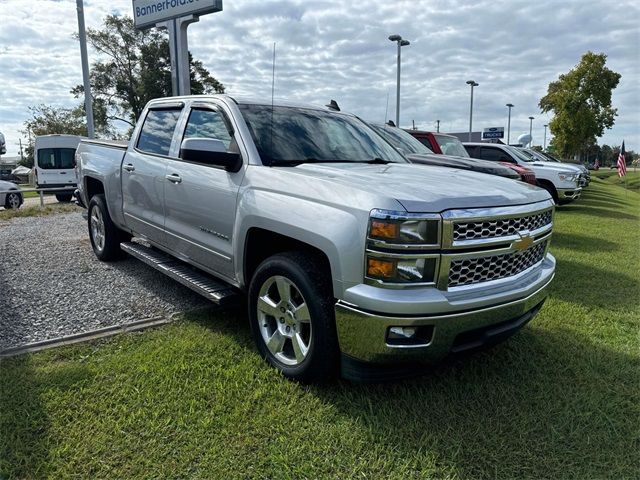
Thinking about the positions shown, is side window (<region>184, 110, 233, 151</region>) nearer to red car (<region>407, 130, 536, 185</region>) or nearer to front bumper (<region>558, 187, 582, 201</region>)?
red car (<region>407, 130, 536, 185</region>)

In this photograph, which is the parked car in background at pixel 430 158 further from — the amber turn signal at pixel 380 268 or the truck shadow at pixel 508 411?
the amber turn signal at pixel 380 268

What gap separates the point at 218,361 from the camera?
3.40 meters

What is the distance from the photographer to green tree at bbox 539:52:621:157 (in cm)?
3369

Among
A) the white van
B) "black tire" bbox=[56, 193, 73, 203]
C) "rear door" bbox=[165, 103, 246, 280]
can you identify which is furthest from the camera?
the white van

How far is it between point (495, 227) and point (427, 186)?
46 centimetres

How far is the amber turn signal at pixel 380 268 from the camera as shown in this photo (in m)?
2.50

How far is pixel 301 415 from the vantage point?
2791 millimetres

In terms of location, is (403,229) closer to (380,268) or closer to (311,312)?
(380,268)

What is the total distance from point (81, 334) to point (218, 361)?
129 centimetres

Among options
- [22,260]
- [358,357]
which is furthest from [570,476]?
[22,260]

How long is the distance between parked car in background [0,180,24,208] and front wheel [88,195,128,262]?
11.2m

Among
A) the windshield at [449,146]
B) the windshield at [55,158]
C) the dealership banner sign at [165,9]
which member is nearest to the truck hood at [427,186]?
the windshield at [449,146]

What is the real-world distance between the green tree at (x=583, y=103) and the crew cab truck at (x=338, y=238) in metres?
36.5

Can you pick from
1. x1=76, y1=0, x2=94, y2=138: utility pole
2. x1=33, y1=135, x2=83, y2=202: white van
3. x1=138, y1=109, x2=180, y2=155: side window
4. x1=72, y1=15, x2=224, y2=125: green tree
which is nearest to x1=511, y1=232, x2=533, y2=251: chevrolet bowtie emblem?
x1=138, y1=109, x2=180, y2=155: side window
